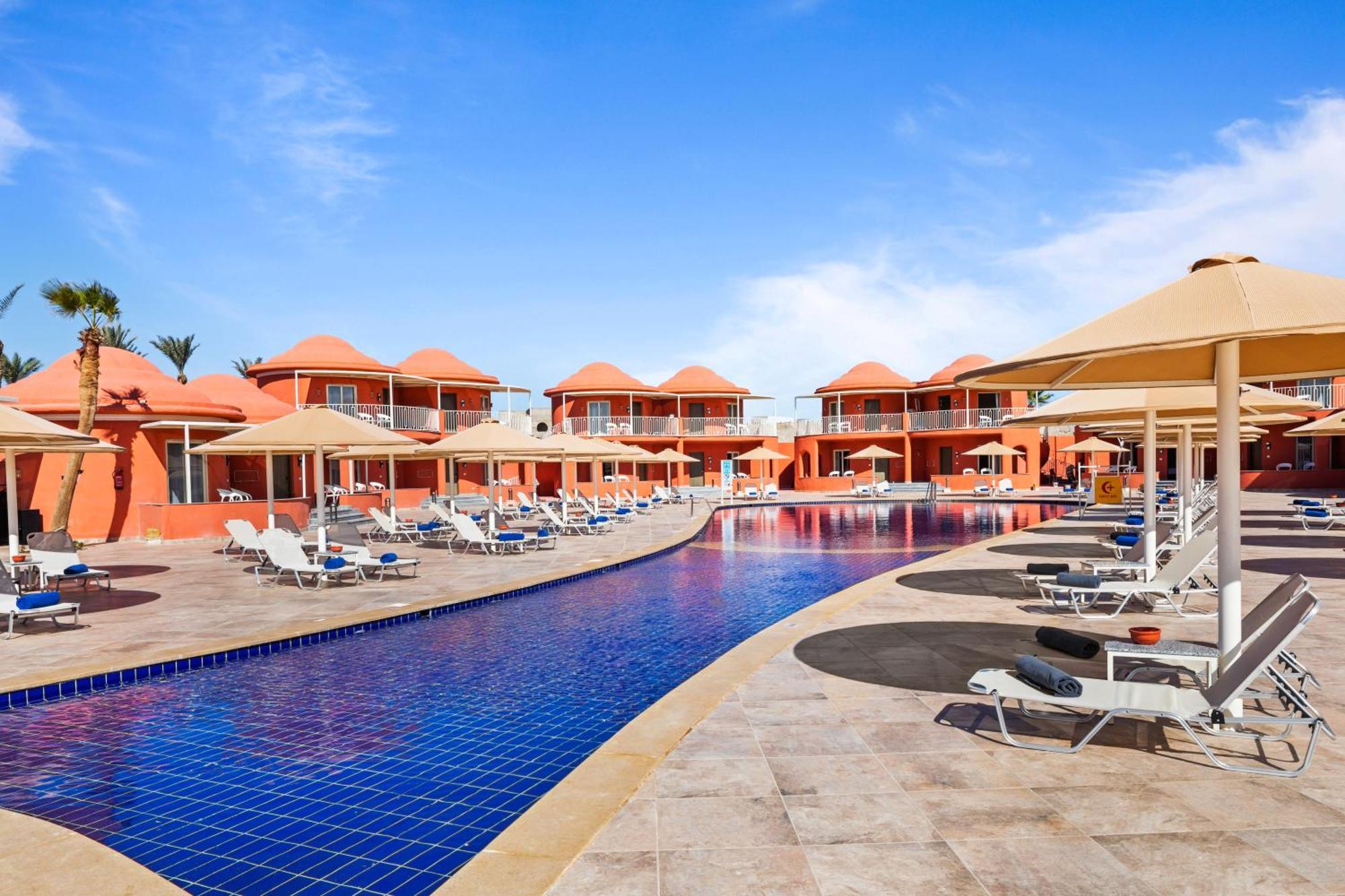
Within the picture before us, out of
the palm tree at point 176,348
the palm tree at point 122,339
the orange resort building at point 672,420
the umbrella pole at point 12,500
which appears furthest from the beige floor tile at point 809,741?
the palm tree at point 176,348

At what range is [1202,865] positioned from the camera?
9.63 feet

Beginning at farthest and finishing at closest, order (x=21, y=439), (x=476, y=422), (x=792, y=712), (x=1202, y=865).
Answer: (x=476, y=422) < (x=21, y=439) < (x=792, y=712) < (x=1202, y=865)

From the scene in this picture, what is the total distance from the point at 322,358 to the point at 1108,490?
26.4 m

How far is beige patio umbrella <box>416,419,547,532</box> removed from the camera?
51.6ft

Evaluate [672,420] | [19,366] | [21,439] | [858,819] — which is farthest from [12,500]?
[19,366]

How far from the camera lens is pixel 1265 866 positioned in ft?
9.53

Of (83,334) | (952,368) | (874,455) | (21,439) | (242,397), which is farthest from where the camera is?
(952,368)

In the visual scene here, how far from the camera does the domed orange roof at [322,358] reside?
94.3ft

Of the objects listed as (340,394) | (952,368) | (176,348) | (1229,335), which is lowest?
(1229,335)

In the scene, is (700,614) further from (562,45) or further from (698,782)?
(562,45)

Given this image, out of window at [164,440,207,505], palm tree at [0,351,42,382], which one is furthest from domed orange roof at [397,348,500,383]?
palm tree at [0,351,42,382]

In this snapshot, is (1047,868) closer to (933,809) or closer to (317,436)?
(933,809)

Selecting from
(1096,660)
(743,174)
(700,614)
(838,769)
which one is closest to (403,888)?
(838,769)

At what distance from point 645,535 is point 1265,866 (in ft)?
50.5
